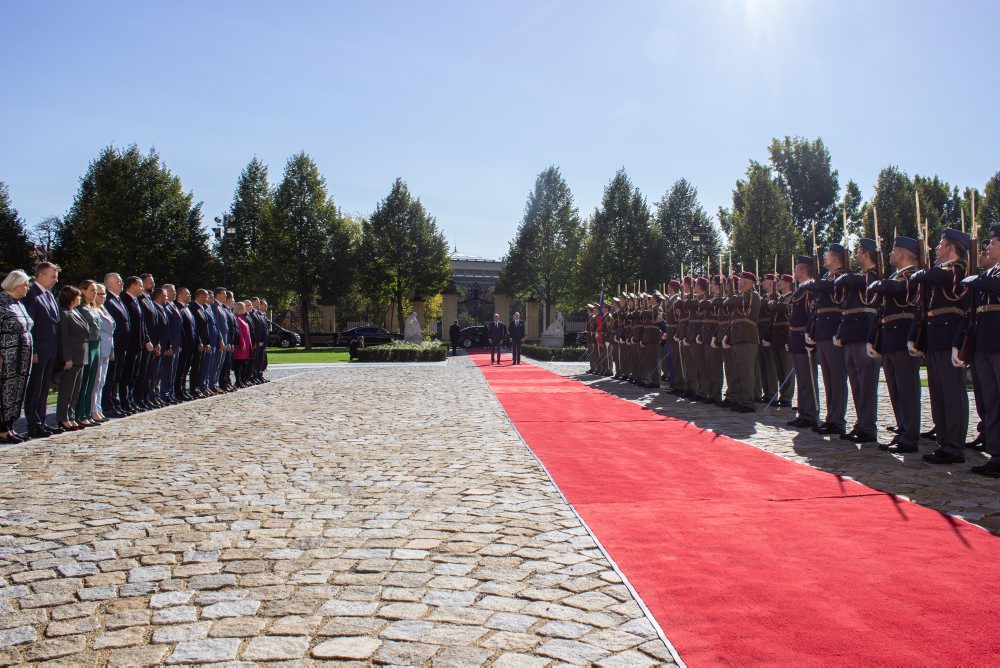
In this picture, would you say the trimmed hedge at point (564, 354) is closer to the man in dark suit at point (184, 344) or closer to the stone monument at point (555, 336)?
the stone monument at point (555, 336)

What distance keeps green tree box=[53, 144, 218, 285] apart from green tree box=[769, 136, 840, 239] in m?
42.1

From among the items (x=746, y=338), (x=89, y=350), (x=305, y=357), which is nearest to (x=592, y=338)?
(x=746, y=338)

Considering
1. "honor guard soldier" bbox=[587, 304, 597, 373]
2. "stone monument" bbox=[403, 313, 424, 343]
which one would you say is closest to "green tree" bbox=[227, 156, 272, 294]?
"stone monument" bbox=[403, 313, 424, 343]

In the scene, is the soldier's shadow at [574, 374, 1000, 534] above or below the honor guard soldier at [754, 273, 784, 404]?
Answer: below

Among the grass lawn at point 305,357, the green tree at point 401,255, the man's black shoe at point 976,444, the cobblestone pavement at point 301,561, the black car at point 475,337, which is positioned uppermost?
the green tree at point 401,255

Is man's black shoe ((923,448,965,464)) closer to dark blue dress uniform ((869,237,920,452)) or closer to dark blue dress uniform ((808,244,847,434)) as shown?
dark blue dress uniform ((869,237,920,452))

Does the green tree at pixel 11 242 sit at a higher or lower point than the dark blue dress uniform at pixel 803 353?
higher

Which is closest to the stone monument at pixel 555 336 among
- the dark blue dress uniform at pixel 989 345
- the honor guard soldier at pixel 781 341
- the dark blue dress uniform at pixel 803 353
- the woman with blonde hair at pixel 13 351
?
the honor guard soldier at pixel 781 341

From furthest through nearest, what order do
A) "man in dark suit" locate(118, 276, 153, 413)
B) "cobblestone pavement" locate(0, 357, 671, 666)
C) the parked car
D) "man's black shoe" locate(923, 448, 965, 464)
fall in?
the parked car < "man in dark suit" locate(118, 276, 153, 413) < "man's black shoe" locate(923, 448, 965, 464) < "cobblestone pavement" locate(0, 357, 671, 666)

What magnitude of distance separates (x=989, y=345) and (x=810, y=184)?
5281 centimetres

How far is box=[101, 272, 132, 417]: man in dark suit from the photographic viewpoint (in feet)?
34.4

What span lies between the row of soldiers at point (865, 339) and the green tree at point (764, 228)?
32565 mm

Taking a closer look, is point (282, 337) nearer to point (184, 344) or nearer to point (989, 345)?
point (184, 344)

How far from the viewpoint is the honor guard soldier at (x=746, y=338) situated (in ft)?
37.3
